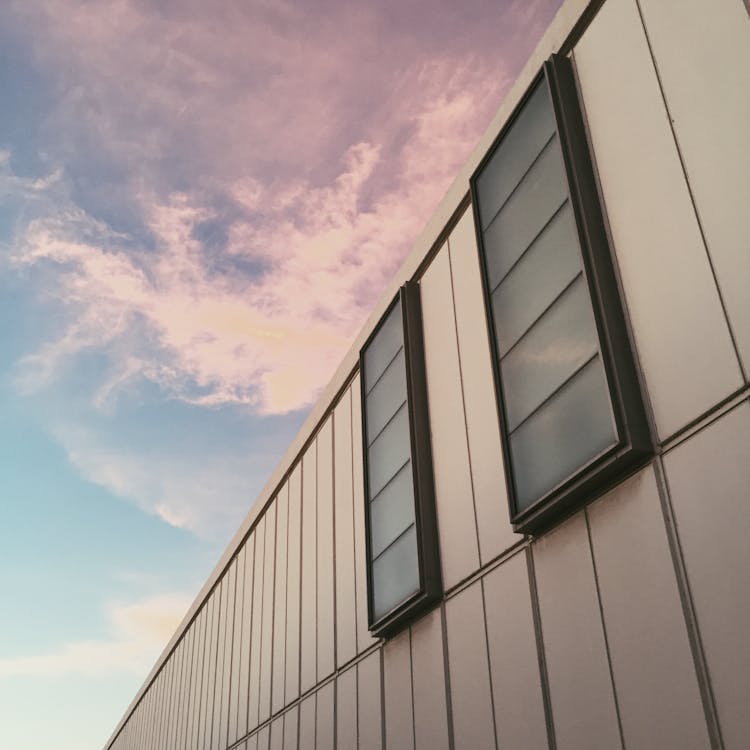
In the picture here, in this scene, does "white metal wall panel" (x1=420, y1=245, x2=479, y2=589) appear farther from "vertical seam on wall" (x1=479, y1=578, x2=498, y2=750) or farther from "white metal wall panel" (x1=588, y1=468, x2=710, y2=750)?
"white metal wall panel" (x1=588, y1=468, x2=710, y2=750)

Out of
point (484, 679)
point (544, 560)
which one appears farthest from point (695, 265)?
point (484, 679)

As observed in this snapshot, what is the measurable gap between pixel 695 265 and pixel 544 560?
3.44 metres

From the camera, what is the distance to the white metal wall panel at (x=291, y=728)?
17.5 metres

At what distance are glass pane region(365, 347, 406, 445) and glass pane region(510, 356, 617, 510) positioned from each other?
409 cm

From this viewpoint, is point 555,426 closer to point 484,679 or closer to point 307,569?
point 484,679

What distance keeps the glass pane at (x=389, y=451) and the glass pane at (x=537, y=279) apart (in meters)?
3.14

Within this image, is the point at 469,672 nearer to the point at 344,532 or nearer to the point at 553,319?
the point at 553,319

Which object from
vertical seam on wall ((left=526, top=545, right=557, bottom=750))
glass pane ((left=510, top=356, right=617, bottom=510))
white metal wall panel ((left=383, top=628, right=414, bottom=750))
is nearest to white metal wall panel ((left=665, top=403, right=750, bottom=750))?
glass pane ((left=510, top=356, right=617, bottom=510))

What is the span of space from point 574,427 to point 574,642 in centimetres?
207

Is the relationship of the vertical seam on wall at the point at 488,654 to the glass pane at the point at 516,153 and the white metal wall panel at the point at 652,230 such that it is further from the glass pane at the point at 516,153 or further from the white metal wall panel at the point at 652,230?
the glass pane at the point at 516,153

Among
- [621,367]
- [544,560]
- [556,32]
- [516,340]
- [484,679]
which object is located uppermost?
[556,32]

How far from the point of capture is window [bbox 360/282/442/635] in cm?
1228

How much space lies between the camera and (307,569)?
1853cm

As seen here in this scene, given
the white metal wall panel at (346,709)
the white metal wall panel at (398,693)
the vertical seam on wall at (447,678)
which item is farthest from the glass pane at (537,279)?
the white metal wall panel at (346,709)
